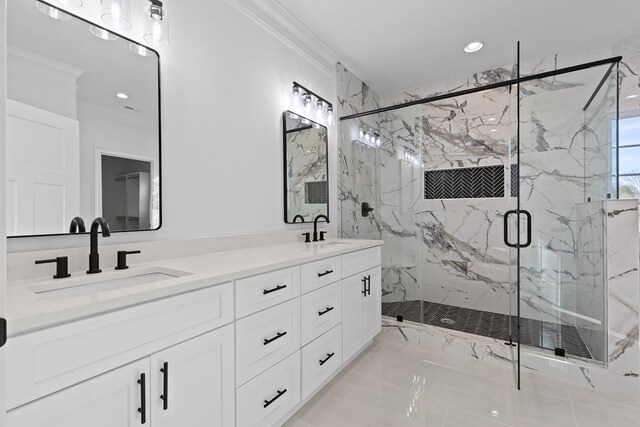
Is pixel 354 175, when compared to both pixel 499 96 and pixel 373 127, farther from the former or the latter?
pixel 499 96

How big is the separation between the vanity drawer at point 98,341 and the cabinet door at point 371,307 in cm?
144

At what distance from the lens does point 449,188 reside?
3.54m

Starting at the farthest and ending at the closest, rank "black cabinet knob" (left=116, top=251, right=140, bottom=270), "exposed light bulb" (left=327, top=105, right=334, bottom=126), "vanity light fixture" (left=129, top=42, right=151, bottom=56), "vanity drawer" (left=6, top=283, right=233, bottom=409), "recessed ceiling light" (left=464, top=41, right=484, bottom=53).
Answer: "exposed light bulb" (left=327, top=105, right=334, bottom=126) < "recessed ceiling light" (left=464, top=41, right=484, bottom=53) < "vanity light fixture" (left=129, top=42, right=151, bottom=56) < "black cabinet knob" (left=116, top=251, right=140, bottom=270) < "vanity drawer" (left=6, top=283, right=233, bottom=409)

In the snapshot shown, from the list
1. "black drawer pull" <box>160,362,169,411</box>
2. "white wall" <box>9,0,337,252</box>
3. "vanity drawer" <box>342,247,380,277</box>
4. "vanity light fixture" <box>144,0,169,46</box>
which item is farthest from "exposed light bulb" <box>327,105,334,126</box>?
"black drawer pull" <box>160,362,169,411</box>

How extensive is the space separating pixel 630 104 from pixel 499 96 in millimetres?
1085

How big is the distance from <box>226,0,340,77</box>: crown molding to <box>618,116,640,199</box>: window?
2.82 meters

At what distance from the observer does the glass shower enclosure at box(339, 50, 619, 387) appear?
85.6 inches

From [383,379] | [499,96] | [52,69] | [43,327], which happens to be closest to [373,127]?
[499,96]

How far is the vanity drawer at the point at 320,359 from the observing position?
1723 mm

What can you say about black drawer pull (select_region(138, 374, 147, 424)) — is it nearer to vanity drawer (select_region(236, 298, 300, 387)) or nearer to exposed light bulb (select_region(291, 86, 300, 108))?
vanity drawer (select_region(236, 298, 300, 387))

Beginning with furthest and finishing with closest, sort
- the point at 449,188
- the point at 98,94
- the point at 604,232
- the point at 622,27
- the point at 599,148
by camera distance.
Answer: the point at 449,188 → the point at 622,27 → the point at 599,148 → the point at 604,232 → the point at 98,94

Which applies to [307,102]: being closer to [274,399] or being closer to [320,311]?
[320,311]

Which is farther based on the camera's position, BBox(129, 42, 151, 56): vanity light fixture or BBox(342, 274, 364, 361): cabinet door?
BBox(342, 274, 364, 361): cabinet door

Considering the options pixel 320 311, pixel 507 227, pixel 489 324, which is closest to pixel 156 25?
pixel 320 311
